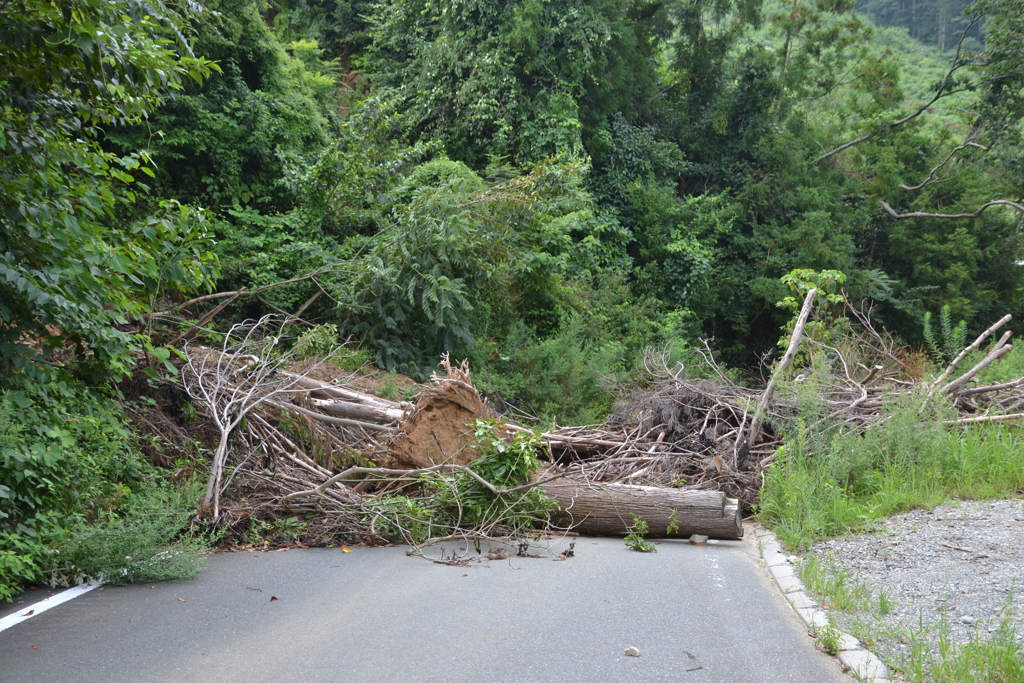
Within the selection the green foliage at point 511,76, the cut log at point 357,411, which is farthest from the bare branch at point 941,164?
the cut log at point 357,411

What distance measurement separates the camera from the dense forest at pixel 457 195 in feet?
19.0

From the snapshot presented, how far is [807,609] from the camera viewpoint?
5316 millimetres

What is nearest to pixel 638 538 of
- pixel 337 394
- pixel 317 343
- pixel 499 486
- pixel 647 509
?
pixel 647 509

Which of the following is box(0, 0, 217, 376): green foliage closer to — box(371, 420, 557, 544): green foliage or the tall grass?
box(371, 420, 557, 544): green foliage

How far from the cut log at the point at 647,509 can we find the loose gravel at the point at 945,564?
3.69ft

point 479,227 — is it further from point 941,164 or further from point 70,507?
point 941,164

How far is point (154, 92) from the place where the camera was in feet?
20.4

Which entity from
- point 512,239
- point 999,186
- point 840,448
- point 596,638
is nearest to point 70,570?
point 596,638

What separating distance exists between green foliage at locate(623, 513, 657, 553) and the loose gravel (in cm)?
150

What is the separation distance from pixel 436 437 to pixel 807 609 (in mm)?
4432

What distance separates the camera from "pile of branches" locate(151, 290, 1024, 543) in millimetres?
7730

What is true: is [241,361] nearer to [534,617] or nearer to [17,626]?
[17,626]

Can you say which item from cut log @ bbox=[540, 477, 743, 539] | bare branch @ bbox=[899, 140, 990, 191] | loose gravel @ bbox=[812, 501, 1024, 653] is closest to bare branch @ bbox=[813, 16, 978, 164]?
bare branch @ bbox=[899, 140, 990, 191]

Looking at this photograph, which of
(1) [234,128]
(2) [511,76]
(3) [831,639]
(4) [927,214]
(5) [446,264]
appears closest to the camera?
(3) [831,639]
